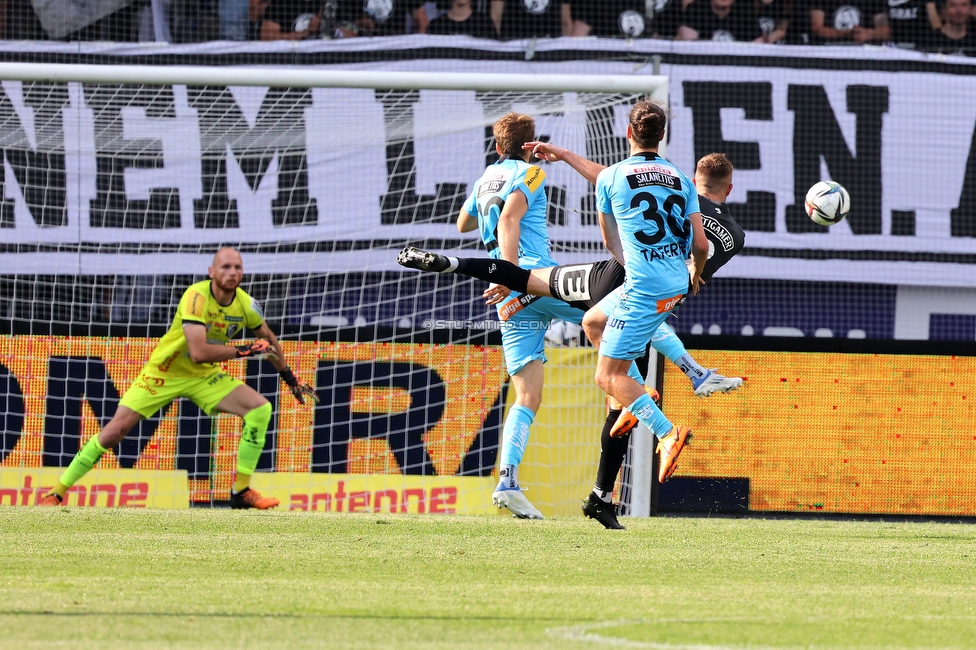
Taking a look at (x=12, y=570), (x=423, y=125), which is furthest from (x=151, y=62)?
(x=12, y=570)

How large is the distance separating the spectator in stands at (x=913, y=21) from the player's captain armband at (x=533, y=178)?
31.8 feet

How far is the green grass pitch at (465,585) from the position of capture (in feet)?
12.7

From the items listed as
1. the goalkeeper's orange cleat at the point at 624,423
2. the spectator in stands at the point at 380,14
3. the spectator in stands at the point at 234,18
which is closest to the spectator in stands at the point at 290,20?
the spectator in stands at the point at 234,18

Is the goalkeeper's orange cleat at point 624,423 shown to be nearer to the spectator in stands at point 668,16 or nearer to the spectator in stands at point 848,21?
the spectator in stands at point 668,16

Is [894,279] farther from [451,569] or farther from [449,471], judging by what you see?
[451,569]

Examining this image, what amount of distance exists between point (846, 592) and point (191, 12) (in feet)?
40.8

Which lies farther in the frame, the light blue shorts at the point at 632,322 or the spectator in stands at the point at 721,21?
the spectator in stands at the point at 721,21

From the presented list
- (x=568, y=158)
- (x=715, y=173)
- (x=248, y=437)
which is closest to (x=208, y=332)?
(x=248, y=437)

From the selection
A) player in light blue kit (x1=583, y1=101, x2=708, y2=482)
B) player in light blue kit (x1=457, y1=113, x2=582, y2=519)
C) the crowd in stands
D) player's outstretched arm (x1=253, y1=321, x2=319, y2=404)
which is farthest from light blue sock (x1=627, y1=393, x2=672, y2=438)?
the crowd in stands

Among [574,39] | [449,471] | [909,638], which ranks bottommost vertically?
[449,471]

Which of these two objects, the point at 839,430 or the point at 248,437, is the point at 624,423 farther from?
the point at 839,430

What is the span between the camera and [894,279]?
1472cm

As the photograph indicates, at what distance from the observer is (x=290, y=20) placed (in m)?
15.9

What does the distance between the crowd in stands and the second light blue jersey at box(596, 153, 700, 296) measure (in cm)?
868
